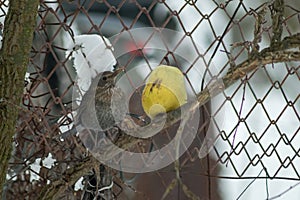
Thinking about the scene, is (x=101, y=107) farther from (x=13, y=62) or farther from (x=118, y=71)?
(x=13, y=62)

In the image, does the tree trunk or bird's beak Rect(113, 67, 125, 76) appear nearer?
the tree trunk

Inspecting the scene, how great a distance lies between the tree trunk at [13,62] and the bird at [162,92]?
0.31 metres

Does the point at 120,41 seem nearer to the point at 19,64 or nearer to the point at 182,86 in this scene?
the point at 182,86

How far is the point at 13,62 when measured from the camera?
1027 millimetres

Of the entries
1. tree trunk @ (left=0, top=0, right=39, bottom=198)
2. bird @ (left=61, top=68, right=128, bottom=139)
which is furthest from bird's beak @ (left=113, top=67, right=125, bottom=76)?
tree trunk @ (left=0, top=0, right=39, bottom=198)

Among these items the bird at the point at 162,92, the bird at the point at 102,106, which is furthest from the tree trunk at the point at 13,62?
the bird at the point at 162,92

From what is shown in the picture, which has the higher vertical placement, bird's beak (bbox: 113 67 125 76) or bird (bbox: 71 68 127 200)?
bird's beak (bbox: 113 67 125 76)

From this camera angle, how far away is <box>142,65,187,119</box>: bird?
124 cm

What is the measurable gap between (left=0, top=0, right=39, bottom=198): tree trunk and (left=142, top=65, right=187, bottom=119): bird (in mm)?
307

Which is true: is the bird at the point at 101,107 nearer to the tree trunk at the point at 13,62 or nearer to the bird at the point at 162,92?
the bird at the point at 162,92

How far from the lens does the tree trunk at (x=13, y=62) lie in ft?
3.36

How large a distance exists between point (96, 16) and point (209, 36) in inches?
14.2

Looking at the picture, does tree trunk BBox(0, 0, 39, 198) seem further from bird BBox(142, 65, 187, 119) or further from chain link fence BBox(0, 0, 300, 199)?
bird BBox(142, 65, 187, 119)

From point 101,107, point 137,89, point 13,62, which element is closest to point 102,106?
point 101,107
